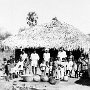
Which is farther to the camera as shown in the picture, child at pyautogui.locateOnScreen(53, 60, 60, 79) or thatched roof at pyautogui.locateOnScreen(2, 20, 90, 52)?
thatched roof at pyautogui.locateOnScreen(2, 20, 90, 52)

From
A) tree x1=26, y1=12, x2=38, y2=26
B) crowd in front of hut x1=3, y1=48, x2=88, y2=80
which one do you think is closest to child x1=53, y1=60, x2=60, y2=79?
crowd in front of hut x1=3, y1=48, x2=88, y2=80

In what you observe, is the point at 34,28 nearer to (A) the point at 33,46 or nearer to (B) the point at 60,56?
(A) the point at 33,46

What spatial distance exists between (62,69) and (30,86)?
10.6ft

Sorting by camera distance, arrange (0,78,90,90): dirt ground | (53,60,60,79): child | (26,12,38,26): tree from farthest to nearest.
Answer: (26,12,38,26): tree
(53,60,60,79): child
(0,78,90,90): dirt ground

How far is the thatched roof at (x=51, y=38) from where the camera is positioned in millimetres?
21122

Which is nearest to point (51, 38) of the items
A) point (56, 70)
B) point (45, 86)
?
point (56, 70)

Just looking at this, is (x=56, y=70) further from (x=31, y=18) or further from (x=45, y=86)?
(x=31, y=18)

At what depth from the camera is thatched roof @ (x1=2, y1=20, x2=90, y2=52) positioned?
21.1 meters

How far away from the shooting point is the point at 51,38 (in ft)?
72.3

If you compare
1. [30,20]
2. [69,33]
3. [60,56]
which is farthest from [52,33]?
[30,20]

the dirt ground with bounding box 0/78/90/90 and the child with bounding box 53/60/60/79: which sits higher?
the child with bounding box 53/60/60/79

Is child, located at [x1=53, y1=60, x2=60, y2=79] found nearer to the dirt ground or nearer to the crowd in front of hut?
the crowd in front of hut

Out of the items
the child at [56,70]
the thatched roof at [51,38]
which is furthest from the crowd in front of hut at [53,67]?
the thatched roof at [51,38]

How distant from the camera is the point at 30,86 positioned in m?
14.7
